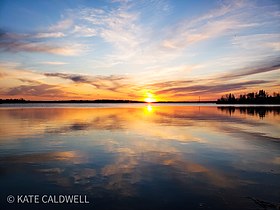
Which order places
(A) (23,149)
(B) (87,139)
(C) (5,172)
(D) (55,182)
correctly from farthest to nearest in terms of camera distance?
(B) (87,139), (A) (23,149), (C) (5,172), (D) (55,182)

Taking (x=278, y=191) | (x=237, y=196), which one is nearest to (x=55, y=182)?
(x=237, y=196)

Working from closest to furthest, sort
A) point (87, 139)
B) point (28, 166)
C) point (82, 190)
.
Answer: point (82, 190), point (28, 166), point (87, 139)

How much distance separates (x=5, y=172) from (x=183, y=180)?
24.0ft

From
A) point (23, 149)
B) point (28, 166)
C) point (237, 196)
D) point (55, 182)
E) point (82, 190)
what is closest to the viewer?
point (237, 196)

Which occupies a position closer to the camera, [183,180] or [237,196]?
[237,196]

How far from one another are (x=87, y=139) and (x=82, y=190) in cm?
985

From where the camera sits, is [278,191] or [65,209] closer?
[65,209]

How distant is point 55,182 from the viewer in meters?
8.41

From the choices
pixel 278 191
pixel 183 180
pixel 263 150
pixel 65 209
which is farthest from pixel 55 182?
pixel 263 150

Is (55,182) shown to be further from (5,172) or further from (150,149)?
(150,149)

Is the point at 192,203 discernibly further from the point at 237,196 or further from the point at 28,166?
the point at 28,166

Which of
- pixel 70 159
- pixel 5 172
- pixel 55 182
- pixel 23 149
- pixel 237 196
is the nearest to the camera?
pixel 237 196

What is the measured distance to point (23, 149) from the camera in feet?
45.0

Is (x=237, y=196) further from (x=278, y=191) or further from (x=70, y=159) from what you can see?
(x=70, y=159)
